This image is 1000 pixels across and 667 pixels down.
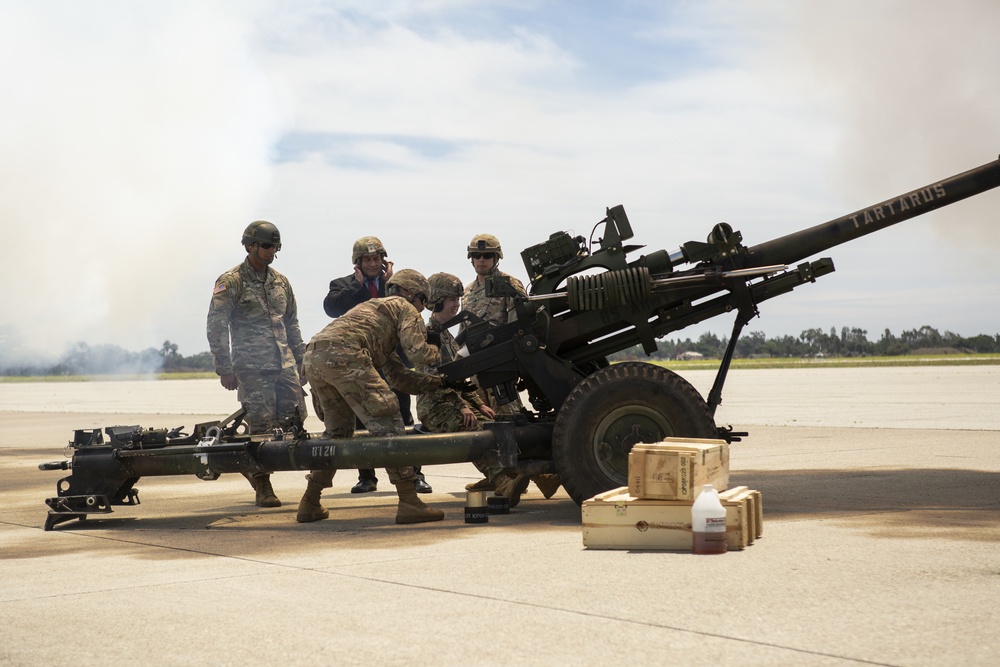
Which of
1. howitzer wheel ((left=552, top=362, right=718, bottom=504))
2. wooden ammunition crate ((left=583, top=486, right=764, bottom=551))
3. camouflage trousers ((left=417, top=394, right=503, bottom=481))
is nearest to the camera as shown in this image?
wooden ammunition crate ((left=583, top=486, right=764, bottom=551))

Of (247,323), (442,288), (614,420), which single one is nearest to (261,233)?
(247,323)

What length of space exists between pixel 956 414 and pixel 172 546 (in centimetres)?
1449

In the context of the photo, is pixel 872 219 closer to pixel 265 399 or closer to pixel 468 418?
pixel 468 418

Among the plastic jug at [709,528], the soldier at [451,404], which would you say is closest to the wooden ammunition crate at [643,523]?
the plastic jug at [709,528]

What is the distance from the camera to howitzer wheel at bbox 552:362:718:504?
800 cm

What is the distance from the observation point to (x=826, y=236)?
8.62 metres

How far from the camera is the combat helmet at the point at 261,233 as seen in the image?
969 cm

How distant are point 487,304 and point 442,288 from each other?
0.59 metres

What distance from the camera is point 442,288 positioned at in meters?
9.38

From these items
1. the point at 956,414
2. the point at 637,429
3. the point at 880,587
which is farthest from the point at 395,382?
the point at 956,414

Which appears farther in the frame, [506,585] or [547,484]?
[547,484]

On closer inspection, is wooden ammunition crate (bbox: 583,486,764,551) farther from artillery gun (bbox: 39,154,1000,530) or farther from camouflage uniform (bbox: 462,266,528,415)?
camouflage uniform (bbox: 462,266,528,415)

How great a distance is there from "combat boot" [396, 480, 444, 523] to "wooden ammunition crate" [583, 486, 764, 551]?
184 centimetres

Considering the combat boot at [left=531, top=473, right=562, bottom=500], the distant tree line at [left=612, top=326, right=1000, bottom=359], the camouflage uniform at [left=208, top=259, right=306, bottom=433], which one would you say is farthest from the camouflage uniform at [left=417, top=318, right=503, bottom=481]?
the distant tree line at [left=612, top=326, right=1000, bottom=359]
